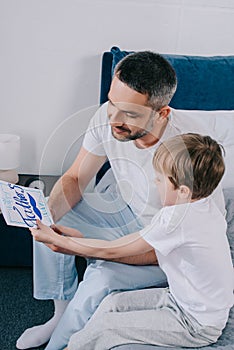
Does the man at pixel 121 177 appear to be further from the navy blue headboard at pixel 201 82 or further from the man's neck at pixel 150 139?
the navy blue headboard at pixel 201 82

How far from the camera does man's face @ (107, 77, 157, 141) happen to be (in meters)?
1.28

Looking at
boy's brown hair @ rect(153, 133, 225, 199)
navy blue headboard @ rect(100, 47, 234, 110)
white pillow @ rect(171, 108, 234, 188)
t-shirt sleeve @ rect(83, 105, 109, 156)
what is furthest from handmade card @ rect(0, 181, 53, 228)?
navy blue headboard @ rect(100, 47, 234, 110)

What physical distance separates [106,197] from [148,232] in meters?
0.18

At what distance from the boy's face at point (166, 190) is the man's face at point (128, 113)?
0.12 m

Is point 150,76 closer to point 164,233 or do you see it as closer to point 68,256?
point 164,233

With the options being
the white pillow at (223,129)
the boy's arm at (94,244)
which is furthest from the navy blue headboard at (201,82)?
the boy's arm at (94,244)

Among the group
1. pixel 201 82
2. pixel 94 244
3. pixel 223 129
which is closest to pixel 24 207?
pixel 94 244

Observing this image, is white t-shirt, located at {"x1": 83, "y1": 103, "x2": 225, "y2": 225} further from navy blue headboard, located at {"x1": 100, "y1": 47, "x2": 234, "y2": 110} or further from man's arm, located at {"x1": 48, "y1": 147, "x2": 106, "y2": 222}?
navy blue headboard, located at {"x1": 100, "y1": 47, "x2": 234, "y2": 110}

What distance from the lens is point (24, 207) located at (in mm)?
1418

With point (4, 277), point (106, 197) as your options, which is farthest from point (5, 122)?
point (106, 197)

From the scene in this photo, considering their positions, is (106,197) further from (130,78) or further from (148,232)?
(130,78)

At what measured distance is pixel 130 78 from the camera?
53.9 inches

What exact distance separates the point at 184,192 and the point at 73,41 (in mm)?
1017

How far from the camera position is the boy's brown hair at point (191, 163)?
51.9 inches
